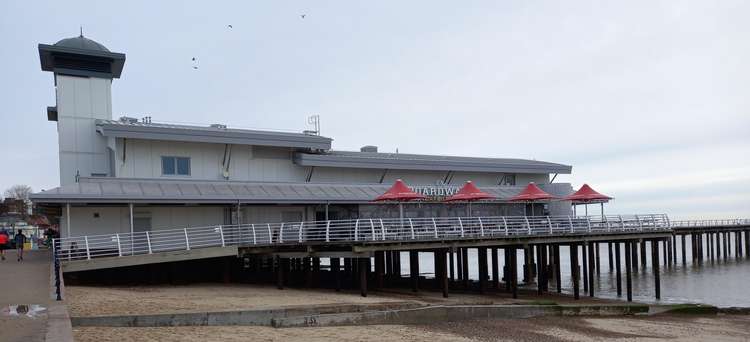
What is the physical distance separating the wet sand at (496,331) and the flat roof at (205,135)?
51.0ft

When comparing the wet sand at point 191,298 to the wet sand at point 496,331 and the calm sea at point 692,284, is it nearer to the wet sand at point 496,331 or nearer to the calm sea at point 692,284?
the wet sand at point 496,331

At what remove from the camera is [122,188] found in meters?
26.5

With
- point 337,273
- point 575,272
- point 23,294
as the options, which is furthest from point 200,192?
point 575,272

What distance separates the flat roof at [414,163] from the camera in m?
33.0

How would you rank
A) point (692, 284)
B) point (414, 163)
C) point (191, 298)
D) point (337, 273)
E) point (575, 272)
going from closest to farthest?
1. point (191, 298)
2. point (337, 273)
3. point (575, 272)
4. point (414, 163)
5. point (692, 284)

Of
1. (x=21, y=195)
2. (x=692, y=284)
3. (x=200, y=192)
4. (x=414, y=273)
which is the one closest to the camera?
(x=200, y=192)

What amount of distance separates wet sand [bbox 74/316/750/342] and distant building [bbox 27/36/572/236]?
1203 cm

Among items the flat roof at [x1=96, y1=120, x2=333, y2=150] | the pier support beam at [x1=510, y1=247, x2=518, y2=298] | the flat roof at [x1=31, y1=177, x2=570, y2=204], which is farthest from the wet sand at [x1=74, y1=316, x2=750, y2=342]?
the flat roof at [x1=96, y1=120, x2=333, y2=150]

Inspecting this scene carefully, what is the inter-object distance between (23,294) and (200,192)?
41.6ft

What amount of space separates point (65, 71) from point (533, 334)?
24626 millimetres

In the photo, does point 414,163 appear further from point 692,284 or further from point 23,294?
point 23,294

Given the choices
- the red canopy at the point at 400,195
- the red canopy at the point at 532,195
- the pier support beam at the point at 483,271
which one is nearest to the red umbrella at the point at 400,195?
the red canopy at the point at 400,195

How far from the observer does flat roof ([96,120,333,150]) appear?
93.0 feet

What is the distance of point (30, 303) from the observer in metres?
13.9
